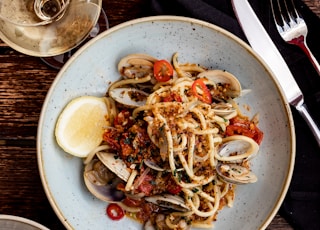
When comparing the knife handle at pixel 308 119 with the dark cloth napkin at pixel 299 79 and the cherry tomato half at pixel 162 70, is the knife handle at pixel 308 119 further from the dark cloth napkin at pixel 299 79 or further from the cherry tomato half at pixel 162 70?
the cherry tomato half at pixel 162 70

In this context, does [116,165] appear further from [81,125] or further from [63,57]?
[63,57]

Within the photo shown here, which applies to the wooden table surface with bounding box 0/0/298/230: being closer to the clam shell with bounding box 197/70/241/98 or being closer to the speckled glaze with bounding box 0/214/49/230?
the speckled glaze with bounding box 0/214/49/230

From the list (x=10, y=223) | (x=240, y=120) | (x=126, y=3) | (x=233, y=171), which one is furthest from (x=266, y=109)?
(x=10, y=223)

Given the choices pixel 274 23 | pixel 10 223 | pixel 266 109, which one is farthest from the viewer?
pixel 274 23

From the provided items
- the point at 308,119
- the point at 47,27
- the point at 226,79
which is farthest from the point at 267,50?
the point at 47,27

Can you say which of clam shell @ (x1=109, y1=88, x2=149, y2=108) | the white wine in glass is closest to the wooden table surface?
the white wine in glass

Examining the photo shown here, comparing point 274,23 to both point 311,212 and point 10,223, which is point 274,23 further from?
point 10,223
